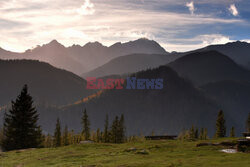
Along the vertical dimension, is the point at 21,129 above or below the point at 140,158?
above

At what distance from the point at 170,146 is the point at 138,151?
262 inches

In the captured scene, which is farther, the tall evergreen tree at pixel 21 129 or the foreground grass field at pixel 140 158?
the tall evergreen tree at pixel 21 129

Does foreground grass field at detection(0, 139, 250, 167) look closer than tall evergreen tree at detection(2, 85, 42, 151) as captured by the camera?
Yes

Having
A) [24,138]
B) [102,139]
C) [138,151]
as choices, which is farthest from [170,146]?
[102,139]

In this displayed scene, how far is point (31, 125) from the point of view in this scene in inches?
2692

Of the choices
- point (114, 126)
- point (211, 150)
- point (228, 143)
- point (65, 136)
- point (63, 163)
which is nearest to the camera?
point (63, 163)

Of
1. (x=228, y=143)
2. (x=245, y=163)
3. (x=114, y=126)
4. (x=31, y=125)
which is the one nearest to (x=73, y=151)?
(x=228, y=143)

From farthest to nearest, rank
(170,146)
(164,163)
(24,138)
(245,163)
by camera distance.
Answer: (24,138), (170,146), (164,163), (245,163)

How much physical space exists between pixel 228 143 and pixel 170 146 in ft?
27.3

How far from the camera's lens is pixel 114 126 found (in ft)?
427

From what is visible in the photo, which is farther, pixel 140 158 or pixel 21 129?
Answer: pixel 21 129

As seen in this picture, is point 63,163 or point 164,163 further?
point 63,163

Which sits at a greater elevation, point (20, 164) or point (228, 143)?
point (228, 143)

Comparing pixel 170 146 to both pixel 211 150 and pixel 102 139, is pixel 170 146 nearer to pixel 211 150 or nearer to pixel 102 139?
pixel 211 150
